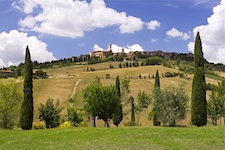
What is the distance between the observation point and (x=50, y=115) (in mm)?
61094

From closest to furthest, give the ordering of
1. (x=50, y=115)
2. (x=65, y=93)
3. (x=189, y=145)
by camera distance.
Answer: (x=189, y=145)
(x=50, y=115)
(x=65, y=93)

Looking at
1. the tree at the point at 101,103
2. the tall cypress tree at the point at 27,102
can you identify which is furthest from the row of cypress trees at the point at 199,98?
the tall cypress tree at the point at 27,102

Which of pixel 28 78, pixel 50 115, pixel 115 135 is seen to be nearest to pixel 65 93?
pixel 50 115

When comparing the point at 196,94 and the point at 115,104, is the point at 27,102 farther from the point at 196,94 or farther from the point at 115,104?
the point at 196,94

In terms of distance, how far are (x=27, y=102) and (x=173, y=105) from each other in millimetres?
19758

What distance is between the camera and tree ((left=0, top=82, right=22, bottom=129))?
2100 inches

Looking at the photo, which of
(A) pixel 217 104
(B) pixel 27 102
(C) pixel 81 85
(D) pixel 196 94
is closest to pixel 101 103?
(B) pixel 27 102

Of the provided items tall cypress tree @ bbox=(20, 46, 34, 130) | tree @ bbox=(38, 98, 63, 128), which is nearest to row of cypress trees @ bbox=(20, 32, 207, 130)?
tall cypress tree @ bbox=(20, 46, 34, 130)

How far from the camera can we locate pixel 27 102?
44.7m

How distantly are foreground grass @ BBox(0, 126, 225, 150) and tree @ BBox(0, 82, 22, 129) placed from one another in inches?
748

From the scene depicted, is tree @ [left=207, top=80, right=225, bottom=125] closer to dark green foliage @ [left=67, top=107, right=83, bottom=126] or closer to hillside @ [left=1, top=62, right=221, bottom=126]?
hillside @ [left=1, top=62, right=221, bottom=126]

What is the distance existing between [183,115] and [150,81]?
8122 cm

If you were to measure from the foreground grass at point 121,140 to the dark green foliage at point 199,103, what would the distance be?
7308 millimetres

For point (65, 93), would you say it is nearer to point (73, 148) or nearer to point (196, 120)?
point (196, 120)
